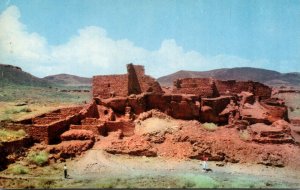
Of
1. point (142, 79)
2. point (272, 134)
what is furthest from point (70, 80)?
point (272, 134)

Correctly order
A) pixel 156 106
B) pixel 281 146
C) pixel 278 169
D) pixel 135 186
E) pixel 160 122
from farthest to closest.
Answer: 1. pixel 156 106
2. pixel 160 122
3. pixel 281 146
4. pixel 278 169
5. pixel 135 186

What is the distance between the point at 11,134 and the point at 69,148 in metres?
3.08

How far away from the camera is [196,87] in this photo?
25.6 meters

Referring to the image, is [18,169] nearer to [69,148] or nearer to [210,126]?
[69,148]

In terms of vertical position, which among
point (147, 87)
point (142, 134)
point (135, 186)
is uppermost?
point (147, 87)

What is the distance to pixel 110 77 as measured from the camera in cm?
2511

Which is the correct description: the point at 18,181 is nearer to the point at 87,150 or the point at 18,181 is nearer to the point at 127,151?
the point at 87,150

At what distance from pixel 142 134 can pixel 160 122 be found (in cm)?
180

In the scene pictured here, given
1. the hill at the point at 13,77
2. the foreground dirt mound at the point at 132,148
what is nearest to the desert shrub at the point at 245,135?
the foreground dirt mound at the point at 132,148

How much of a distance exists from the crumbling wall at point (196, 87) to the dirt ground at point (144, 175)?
647 cm

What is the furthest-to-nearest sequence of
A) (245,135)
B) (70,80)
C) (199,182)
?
(70,80) → (245,135) → (199,182)

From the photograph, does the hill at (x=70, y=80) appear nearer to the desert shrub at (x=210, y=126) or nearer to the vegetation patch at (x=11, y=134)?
the desert shrub at (x=210, y=126)

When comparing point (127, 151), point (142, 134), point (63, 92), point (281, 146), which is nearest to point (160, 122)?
point (142, 134)

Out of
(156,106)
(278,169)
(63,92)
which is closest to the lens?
(278,169)
